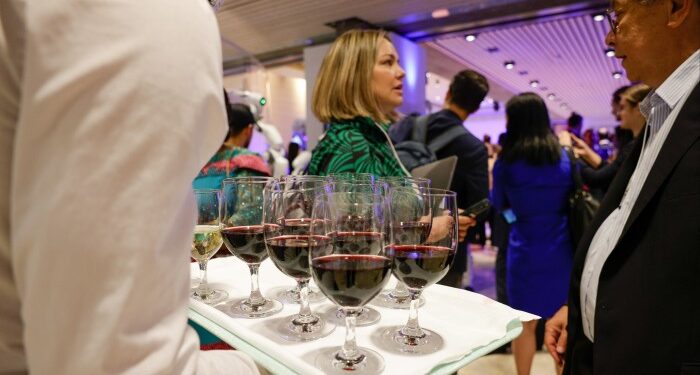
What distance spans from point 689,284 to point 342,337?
32.7 inches

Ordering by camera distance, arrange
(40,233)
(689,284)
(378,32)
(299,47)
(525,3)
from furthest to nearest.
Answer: (299,47), (525,3), (378,32), (689,284), (40,233)

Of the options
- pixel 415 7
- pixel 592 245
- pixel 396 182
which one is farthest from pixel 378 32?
pixel 415 7

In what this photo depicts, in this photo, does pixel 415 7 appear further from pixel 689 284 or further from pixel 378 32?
pixel 689 284

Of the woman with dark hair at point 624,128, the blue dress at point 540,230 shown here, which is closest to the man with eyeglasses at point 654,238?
the blue dress at point 540,230

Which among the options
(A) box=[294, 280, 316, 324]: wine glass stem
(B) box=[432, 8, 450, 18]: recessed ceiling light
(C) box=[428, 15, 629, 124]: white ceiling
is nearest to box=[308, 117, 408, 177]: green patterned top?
(A) box=[294, 280, 316, 324]: wine glass stem

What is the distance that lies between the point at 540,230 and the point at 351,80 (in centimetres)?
170

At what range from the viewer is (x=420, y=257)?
0.79m

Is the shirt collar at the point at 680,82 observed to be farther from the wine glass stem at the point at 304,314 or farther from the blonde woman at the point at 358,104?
the wine glass stem at the point at 304,314

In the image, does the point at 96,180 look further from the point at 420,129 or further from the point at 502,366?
the point at 502,366

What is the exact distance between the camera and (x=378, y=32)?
1873 millimetres

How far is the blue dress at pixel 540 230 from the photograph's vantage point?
2714 mm

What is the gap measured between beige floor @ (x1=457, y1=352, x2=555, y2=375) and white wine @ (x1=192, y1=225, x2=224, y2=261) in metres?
2.39

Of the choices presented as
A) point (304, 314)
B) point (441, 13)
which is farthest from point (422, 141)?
point (441, 13)

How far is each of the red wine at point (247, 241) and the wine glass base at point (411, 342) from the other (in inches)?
12.2
